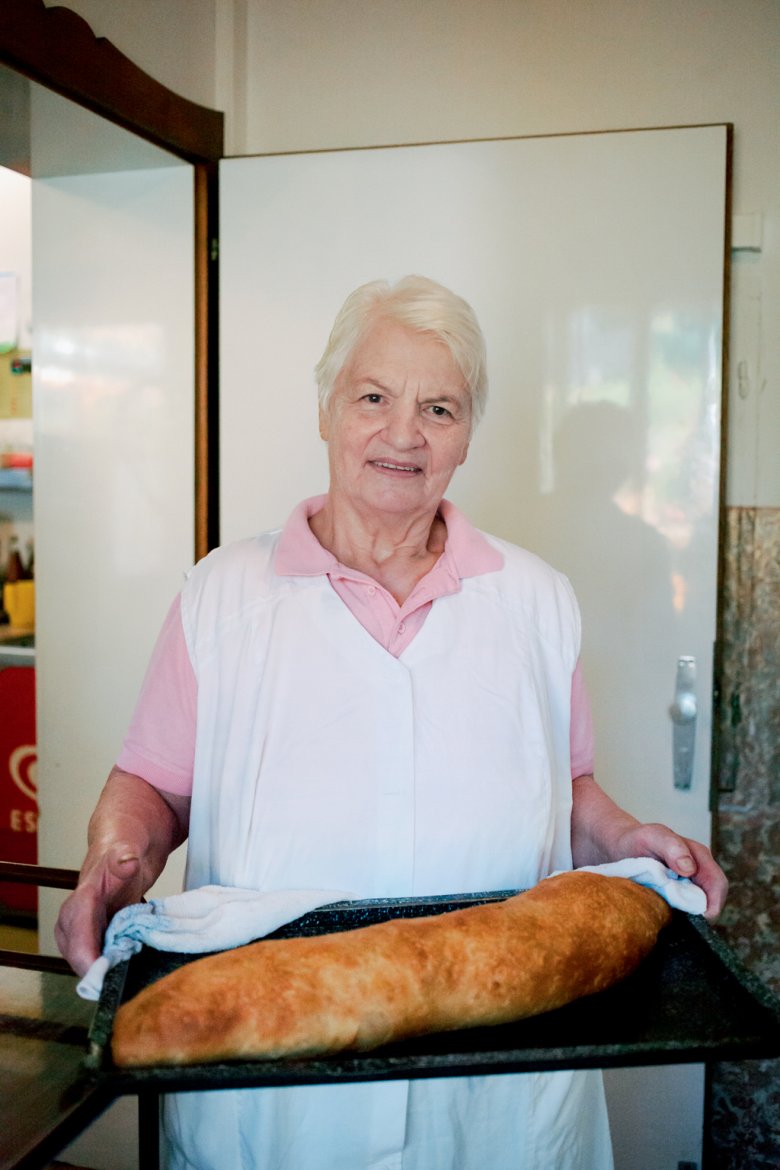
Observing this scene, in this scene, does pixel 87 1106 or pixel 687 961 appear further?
pixel 687 961

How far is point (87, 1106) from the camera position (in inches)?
27.8

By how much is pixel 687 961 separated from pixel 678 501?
1177 millimetres

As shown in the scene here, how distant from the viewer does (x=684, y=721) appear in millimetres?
2016

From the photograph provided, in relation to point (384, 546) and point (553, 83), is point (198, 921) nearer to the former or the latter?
point (384, 546)

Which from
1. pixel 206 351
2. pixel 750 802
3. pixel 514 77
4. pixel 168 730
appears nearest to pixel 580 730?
pixel 168 730

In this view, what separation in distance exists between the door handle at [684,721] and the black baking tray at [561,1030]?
944 mm

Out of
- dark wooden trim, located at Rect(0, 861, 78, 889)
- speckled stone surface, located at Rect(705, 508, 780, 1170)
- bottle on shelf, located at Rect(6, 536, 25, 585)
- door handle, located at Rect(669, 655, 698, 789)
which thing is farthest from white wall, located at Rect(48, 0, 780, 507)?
bottle on shelf, located at Rect(6, 536, 25, 585)

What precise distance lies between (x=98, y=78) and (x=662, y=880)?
1556 millimetres

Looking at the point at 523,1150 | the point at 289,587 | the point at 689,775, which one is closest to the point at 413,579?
the point at 289,587

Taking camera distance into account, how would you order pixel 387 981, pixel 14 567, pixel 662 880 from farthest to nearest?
pixel 14 567, pixel 662 880, pixel 387 981

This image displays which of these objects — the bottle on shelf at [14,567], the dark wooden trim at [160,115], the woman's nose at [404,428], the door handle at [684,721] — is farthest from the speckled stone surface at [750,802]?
the bottle on shelf at [14,567]

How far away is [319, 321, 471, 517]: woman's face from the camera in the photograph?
4.38 ft

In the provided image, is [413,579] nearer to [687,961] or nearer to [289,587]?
[289,587]

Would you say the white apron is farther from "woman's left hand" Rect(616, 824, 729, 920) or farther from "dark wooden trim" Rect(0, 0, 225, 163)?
"dark wooden trim" Rect(0, 0, 225, 163)
